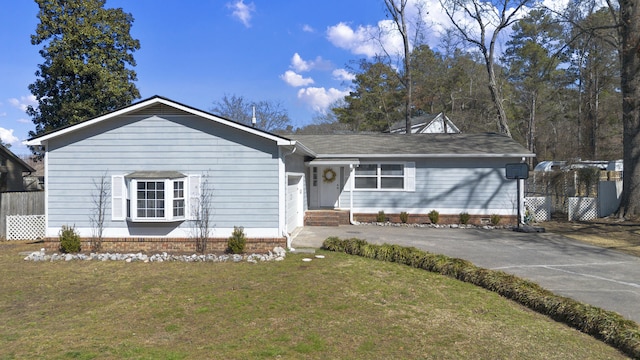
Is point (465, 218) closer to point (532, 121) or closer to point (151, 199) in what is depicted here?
point (151, 199)

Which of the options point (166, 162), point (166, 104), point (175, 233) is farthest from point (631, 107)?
point (175, 233)

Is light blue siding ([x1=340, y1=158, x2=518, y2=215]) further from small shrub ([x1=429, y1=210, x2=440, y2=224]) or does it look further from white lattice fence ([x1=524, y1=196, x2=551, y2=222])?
white lattice fence ([x1=524, y1=196, x2=551, y2=222])

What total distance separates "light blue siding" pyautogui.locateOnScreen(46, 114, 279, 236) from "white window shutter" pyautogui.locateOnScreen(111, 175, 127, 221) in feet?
0.59

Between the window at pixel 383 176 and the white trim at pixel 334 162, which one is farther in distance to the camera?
the window at pixel 383 176

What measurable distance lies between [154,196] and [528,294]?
28.4 ft

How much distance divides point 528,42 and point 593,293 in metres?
34.5

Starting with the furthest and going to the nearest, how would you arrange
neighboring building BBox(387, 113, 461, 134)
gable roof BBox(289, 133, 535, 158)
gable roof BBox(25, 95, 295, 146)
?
1. neighboring building BBox(387, 113, 461, 134)
2. gable roof BBox(289, 133, 535, 158)
3. gable roof BBox(25, 95, 295, 146)

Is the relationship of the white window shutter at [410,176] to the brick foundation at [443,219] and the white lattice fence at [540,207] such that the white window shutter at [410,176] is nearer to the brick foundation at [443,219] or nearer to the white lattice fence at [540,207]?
the brick foundation at [443,219]

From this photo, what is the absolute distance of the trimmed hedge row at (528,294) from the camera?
4758 millimetres

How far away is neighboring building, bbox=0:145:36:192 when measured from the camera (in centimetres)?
1730

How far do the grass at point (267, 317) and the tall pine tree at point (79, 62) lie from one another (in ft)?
42.7

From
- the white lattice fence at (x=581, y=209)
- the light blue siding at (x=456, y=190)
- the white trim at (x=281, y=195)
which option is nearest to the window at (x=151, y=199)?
the white trim at (x=281, y=195)

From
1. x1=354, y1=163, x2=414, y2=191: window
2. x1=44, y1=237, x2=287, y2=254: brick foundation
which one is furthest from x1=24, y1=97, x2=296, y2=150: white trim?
x1=354, y1=163, x2=414, y2=191: window

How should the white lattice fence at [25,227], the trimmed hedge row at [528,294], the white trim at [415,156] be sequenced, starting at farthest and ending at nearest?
the white trim at [415,156], the white lattice fence at [25,227], the trimmed hedge row at [528,294]
